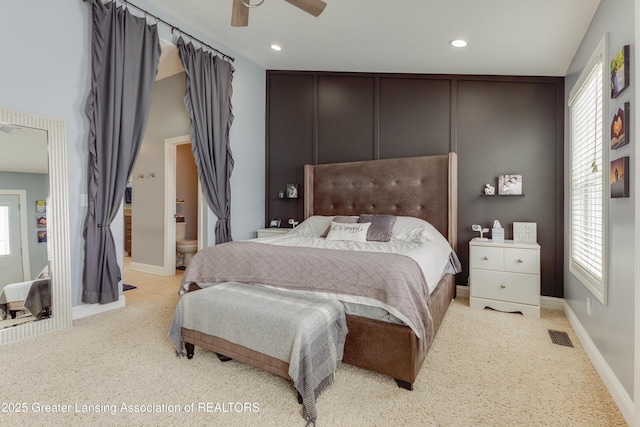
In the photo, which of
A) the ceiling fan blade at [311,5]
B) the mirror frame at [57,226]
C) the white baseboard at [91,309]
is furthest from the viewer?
the white baseboard at [91,309]

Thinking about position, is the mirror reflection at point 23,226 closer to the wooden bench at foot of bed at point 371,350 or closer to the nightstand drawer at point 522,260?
the wooden bench at foot of bed at point 371,350

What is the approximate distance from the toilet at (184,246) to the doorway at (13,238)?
2.51 meters

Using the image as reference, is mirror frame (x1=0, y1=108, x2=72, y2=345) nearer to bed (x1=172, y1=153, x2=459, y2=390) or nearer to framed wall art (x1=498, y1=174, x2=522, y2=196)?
bed (x1=172, y1=153, x2=459, y2=390)

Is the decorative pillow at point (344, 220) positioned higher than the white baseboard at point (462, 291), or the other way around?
the decorative pillow at point (344, 220)

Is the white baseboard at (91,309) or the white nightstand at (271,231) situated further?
the white nightstand at (271,231)

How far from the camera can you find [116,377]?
1.90m

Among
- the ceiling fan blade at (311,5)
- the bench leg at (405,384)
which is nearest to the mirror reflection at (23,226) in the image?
the ceiling fan blade at (311,5)

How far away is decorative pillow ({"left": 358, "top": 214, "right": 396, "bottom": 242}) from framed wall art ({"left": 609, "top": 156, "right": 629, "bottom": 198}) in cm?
180

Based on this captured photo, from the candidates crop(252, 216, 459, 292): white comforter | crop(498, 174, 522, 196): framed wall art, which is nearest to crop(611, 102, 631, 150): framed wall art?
crop(252, 216, 459, 292): white comforter

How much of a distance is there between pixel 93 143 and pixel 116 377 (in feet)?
6.44

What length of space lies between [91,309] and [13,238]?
857 millimetres

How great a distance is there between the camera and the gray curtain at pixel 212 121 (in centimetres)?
354

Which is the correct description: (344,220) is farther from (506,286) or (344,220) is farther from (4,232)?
(4,232)

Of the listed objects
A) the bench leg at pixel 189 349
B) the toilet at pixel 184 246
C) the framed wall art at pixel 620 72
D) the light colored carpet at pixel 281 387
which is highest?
the framed wall art at pixel 620 72
